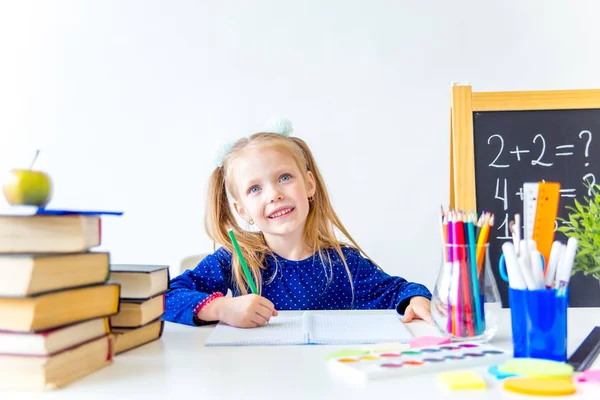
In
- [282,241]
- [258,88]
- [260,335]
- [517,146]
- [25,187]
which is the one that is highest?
[258,88]

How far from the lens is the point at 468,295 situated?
0.80 meters

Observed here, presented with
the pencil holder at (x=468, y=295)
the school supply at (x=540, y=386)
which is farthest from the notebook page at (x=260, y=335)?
the school supply at (x=540, y=386)

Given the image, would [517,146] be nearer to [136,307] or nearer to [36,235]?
[136,307]

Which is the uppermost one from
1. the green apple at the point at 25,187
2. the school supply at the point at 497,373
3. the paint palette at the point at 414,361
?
the green apple at the point at 25,187

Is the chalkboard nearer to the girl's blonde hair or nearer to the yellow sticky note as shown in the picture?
the girl's blonde hair

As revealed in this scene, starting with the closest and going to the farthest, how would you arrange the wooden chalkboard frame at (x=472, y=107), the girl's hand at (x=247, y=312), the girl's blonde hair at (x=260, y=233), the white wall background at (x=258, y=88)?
the girl's hand at (x=247, y=312), the wooden chalkboard frame at (x=472, y=107), the girl's blonde hair at (x=260, y=233), the white wall background at (x=258, y=88)

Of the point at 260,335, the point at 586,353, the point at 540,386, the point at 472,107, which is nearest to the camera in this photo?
the point at 540,386

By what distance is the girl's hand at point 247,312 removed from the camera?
3.16 feet

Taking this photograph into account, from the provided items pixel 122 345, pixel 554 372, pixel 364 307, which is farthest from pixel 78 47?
pixel 554 372

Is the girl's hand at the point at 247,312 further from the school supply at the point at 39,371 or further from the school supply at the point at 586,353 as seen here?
the school supply at the point at 586,353

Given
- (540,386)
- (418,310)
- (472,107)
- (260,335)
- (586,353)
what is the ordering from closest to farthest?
(540,386), (586,353), (260,335), (418,310), (472,107)

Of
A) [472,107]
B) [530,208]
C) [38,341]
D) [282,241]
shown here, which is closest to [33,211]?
[38,341]

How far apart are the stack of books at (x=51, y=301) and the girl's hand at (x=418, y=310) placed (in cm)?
52

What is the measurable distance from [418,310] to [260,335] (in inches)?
11.5
